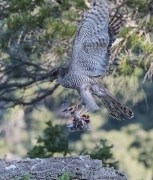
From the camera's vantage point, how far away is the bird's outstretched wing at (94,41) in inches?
392

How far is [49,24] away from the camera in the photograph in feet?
37.0

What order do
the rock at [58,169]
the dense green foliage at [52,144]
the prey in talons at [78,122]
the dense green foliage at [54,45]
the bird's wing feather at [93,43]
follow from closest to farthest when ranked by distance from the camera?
the rock at [58,169]
the prey in talons at [78,122]
the bird's wing feather at [93,43]
the dense green foliage at [54,45]
the dense green foliage at [52,144]

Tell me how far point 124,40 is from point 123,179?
304cm

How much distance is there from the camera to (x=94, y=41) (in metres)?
10.1

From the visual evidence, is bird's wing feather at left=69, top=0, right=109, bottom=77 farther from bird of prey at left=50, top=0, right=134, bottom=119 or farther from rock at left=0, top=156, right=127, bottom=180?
rock at left=0, top=156, right=127, bottom=180

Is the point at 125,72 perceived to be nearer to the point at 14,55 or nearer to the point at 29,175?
the point at 14,55

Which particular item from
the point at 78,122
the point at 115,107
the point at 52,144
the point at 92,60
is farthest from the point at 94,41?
the point at 52,144

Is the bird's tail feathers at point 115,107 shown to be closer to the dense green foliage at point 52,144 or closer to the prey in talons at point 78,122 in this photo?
the prey in talons at point 78,122

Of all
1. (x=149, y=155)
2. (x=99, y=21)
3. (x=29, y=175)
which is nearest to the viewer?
(x=29, y=175)

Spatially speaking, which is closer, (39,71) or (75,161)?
(75,161)

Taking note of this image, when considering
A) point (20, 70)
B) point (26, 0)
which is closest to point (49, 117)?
point (20, 70)

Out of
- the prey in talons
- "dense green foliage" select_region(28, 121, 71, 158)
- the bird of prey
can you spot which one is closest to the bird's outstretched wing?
the bird of prey

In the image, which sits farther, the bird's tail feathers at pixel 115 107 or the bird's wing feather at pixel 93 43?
the bird's tail feathers at pixel 115 107

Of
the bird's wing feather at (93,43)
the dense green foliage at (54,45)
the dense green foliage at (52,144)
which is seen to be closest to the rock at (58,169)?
the dense green foliage at (54,45)
